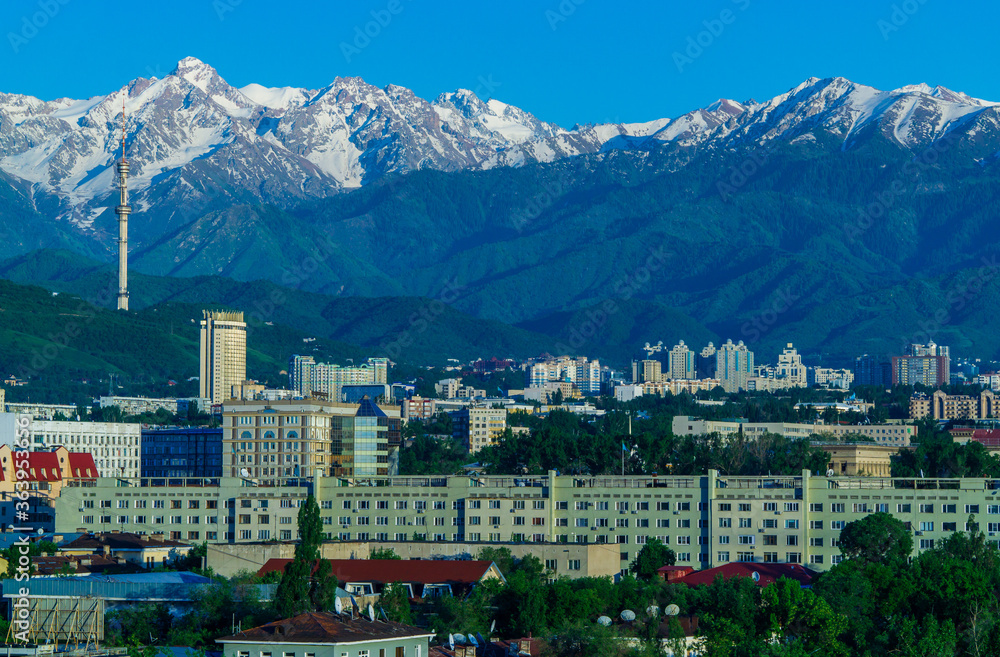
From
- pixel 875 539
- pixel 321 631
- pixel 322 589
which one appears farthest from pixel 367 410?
pixel 321 631

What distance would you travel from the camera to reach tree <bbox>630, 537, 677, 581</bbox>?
89.7m

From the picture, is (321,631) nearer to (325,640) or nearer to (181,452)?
(325,640)

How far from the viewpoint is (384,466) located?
14975 cm

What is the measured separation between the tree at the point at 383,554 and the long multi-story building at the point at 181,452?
83586 millimetres

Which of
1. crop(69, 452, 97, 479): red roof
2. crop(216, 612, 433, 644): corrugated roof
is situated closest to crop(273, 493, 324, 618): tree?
crop(216, 612, 433, 644): corrugated roof

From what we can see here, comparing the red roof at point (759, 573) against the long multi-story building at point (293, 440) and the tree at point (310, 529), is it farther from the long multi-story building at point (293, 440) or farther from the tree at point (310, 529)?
the long multi-story building at point (293, 440)

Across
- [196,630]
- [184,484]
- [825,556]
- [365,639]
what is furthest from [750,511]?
[365,639]

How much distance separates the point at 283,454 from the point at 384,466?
1089cm

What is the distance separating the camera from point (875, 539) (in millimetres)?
95062

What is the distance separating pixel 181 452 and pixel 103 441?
41.1 feet

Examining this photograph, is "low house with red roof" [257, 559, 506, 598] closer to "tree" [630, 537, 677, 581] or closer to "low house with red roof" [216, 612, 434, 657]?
"tree" [630, 537, 677, 581]

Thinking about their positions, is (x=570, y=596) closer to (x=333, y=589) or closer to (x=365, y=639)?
(x=333, y=589)

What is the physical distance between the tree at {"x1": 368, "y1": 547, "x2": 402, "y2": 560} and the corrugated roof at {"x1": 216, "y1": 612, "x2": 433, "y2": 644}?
28.8 metres

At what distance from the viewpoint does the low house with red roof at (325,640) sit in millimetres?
52906
